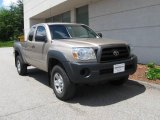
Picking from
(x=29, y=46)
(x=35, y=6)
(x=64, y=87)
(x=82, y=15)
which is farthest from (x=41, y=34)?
(x=35, y=6)

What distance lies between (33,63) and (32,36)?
85 cm

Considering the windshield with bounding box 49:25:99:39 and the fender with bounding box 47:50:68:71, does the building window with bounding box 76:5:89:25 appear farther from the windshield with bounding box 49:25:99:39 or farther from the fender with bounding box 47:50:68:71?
the fender with bounding box 47:50:68:71

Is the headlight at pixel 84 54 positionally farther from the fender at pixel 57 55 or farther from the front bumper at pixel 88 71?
A: the fender at pixel 57 55

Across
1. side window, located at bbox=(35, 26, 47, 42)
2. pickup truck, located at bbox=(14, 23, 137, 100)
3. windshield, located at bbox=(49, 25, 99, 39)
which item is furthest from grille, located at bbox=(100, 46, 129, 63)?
side window, located at bbox=(35, 26, 47, 42)

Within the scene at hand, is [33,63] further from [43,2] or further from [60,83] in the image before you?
[43,2]

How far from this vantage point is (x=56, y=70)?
611 cm

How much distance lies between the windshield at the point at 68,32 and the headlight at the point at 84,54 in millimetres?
1311

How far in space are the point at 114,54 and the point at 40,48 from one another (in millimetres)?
2311

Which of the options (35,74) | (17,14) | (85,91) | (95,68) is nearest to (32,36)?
(35,74)

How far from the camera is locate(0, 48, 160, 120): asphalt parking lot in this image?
4.96 metres

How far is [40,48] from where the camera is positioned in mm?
7195

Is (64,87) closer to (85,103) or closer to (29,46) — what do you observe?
(85,103)

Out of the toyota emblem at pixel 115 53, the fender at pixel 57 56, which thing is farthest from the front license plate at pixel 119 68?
the fender at pixel 57 56

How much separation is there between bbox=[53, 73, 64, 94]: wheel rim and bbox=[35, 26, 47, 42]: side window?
1.22m
